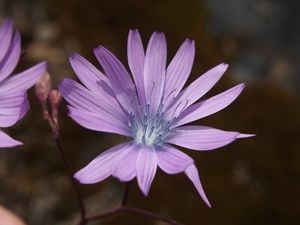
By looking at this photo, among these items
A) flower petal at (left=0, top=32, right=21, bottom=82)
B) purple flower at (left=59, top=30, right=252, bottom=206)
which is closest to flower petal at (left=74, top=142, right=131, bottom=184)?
purple flower at (left=59, top=30, right=252, bottom=206)

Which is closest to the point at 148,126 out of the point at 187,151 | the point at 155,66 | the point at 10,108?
the point at 155,66

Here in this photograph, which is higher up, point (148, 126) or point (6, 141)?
point (6, 141)

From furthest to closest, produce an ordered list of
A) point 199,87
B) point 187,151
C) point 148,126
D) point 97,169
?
1. point 187,151
2. point 148,126
3. point 199,87
4. point 97,169

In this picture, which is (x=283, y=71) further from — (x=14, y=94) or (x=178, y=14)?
(x=14, y=94)

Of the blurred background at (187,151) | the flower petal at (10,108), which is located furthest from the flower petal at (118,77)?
the blurred background at (187,151)

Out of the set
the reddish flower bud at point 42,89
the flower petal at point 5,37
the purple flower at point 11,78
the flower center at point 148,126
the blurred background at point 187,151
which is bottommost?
the blurred background at point 187,151

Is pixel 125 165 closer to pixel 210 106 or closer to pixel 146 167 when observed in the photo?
pixel 146 167

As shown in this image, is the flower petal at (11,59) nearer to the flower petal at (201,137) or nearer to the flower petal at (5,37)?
the flower petal at (5,37)
